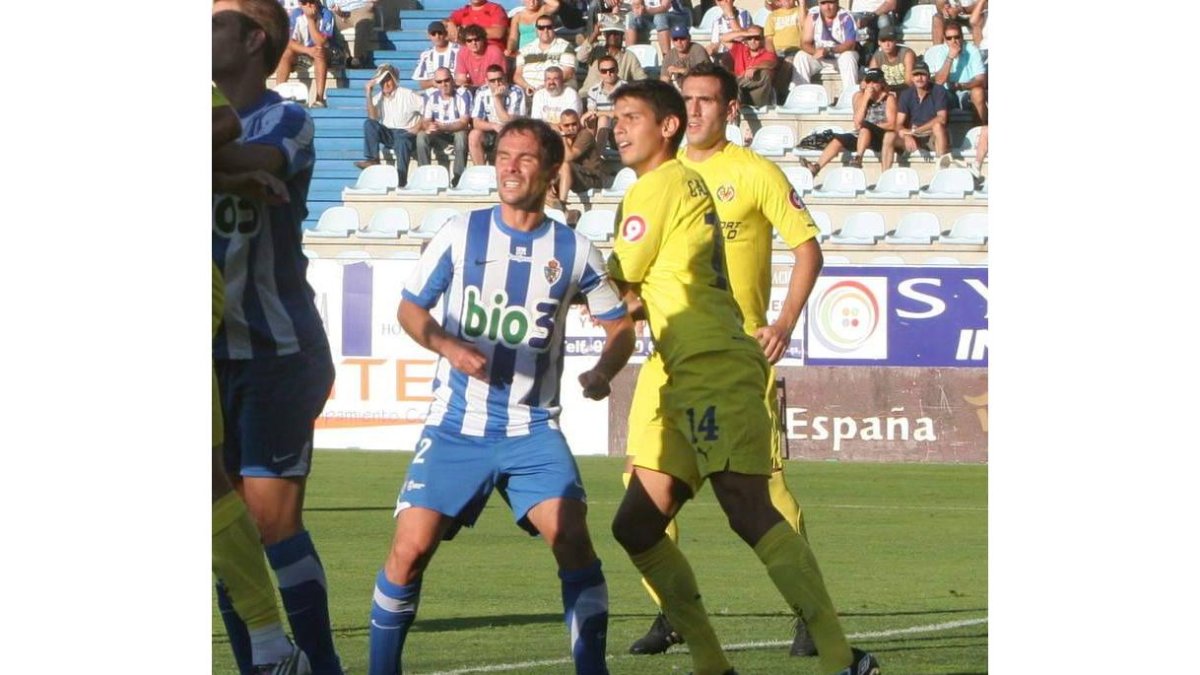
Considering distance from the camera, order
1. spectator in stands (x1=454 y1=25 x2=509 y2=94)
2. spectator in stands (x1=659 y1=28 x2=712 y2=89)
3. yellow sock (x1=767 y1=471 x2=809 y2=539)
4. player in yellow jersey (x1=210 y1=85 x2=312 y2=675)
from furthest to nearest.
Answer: spectator in stands (x1=454 y1=25 x2=509 y2=94) < spectator in stands (x1=659 y1=28 x2=712 y2=89) < yellow sock (x1=767 y1=471 x2=809 y2=539) < player in yellow jersey (x1=210 y1=85 x2=312 y2=675)

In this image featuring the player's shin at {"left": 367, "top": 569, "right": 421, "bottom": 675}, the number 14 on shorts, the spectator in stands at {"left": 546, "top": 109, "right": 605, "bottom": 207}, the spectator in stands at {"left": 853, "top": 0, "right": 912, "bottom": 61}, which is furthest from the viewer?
the spectator in stands at {"left": 853, "top": 0, "right": 912, "bottom": 61}

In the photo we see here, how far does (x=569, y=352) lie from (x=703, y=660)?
1029 cm

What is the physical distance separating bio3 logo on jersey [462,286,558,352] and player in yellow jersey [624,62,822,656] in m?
1.34

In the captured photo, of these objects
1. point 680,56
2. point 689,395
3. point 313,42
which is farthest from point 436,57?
point 689,395

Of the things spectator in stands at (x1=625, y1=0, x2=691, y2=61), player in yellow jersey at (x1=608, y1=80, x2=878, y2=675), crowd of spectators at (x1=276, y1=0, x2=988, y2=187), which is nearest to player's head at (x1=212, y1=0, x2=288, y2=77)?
player in yellow jersey at (x1=608, y1=80, x2=878, y2=675)

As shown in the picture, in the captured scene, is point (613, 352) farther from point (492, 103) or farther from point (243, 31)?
point (492, 103)

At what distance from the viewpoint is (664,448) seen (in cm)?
558

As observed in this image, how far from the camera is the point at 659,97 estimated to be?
5.69 m

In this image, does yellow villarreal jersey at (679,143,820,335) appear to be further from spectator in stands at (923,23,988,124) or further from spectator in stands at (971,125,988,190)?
spectator in stands at (923,23,988,124)

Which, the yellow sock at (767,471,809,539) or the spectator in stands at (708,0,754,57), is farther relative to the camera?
the spectator in stands at (708,0,754,57)

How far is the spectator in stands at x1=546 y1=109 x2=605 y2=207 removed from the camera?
1844 cm

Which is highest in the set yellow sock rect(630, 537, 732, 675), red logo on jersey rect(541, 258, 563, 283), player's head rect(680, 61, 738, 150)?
player's head rect(680, 61, 738, 150)

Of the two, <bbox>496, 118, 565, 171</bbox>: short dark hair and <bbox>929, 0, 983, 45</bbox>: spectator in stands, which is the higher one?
<bbox>929, 0, 983, 45</bbox>: spectator in stands
